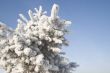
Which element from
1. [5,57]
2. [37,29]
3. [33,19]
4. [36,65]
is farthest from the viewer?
[33,19]

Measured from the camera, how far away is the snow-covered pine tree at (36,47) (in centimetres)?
814

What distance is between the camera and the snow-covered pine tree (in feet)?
26.7

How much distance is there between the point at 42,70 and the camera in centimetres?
838

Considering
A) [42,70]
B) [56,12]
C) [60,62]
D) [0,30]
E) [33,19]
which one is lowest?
[42,70]

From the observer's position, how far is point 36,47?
8750mm

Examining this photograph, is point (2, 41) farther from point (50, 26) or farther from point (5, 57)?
point (50, 26)

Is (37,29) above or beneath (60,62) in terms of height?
above

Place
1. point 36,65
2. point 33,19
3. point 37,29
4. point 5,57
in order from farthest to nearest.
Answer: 1. point 33,19
2. point 37,29
3. point 5,57
4. point 36,65

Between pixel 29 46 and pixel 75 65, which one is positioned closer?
pixel 29 46

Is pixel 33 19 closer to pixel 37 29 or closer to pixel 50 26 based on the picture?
pixel 37 29

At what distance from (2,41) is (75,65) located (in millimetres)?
3269

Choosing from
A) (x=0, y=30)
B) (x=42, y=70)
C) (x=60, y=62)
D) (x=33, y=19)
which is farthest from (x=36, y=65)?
(x=33, y=19)

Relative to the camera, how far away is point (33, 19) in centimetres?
1018

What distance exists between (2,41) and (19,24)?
5.20ft
